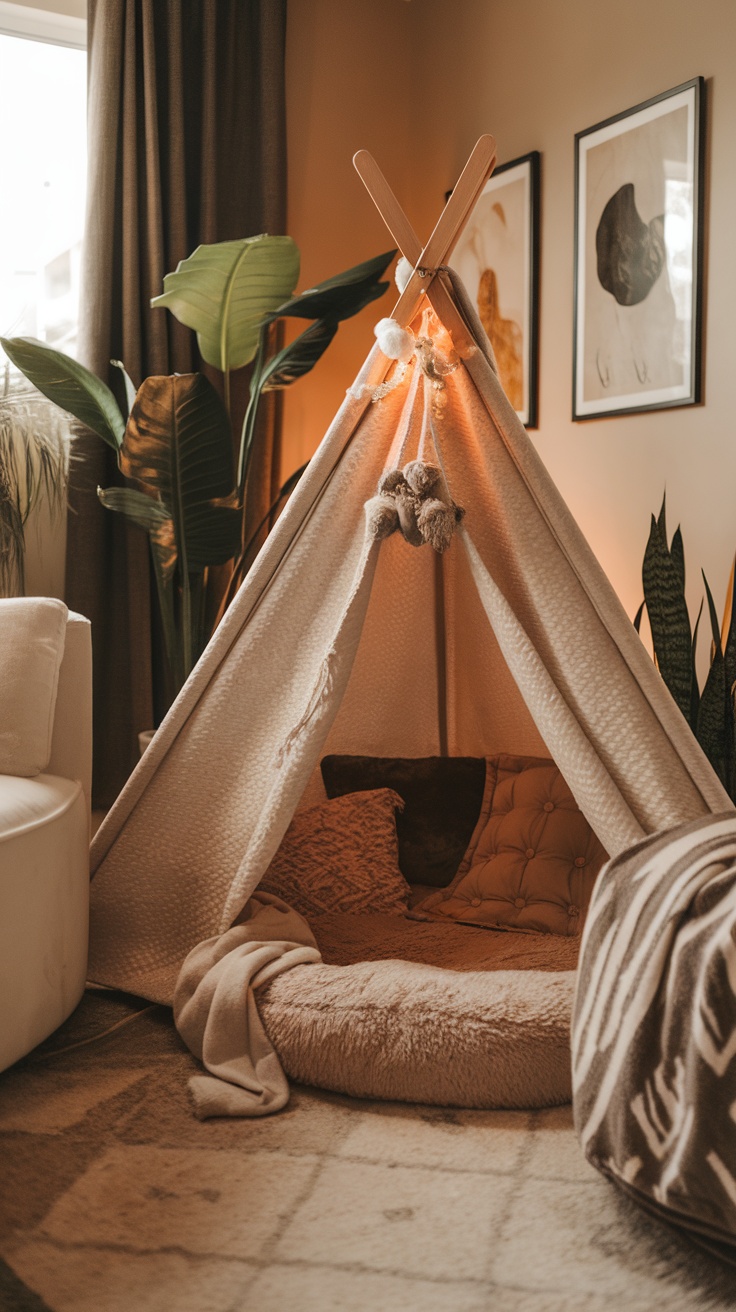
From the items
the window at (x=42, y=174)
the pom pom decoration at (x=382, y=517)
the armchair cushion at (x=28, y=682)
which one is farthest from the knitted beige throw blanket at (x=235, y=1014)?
the window at (x=42, y=174)

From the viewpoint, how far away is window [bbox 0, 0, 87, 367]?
3199 millimetres

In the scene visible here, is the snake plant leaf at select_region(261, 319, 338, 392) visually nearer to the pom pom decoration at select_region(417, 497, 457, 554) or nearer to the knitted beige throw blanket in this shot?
the pom pom decoration at select_region(417, 497, 457, 554)

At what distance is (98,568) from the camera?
3.19 meters

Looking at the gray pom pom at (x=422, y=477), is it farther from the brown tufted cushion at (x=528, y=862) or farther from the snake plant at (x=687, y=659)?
the brown tufted cushion at (x=528, y=862)

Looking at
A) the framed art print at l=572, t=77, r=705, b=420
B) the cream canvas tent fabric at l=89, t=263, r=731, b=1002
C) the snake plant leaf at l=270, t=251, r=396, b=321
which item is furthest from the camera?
the snake plant leaf at l=270, t=251, r=396, b=321

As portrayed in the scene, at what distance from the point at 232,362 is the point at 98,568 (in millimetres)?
717

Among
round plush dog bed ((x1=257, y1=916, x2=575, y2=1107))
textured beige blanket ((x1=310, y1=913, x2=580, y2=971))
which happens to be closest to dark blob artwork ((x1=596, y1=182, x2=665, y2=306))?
textured beige blanket ((x1=310, y1=913, x2=580, y2=971))

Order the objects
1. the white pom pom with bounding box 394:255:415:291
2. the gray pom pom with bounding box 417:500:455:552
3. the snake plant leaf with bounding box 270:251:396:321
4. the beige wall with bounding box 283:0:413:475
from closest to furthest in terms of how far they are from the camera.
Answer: the gray pom pom with bounding box 417:500:455:552, the white pom pom with bounding box 394:255:415:291, the snake plant leaf with bounding box 270:251:396:321, the beige wall with bounding box 283:0:413:475

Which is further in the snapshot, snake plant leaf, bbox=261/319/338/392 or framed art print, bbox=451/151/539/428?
framed art print, bbox=451/151/539/428

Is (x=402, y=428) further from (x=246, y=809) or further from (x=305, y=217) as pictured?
(x=305, y=217)

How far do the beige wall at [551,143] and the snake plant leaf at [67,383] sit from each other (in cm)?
94

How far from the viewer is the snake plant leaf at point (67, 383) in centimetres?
271

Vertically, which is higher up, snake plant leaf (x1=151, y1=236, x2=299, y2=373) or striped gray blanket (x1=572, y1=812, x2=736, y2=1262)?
snake plant leaf (x1=151, y1=236, x2=299, y2=373)

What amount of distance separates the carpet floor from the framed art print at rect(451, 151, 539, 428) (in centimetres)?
212
